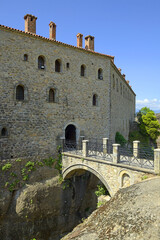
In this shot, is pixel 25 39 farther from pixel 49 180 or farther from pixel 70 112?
pixel 49 180

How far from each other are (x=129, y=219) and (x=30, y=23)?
1527 cm

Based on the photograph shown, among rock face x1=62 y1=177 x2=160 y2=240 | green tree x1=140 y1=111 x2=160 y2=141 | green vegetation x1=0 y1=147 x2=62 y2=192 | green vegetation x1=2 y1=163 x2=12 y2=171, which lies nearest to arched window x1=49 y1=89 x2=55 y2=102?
green vegetation x1=0 y1=147 x2=62 y2=192

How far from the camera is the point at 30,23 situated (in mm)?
14906

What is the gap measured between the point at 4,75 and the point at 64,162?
7.95 metres

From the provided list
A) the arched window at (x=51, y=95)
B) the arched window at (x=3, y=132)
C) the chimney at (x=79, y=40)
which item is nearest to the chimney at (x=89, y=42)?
the chimney at (x=79, y=40)

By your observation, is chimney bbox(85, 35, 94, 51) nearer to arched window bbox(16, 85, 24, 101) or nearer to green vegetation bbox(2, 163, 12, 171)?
arched window bbox(16, 85, 24, 101)

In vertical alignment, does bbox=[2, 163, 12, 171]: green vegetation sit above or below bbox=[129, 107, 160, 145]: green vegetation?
below

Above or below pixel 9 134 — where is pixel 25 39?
above

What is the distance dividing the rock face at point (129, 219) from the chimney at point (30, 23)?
45.4ft

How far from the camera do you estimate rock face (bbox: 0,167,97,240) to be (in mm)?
12828

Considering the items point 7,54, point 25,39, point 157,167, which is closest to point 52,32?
point 25,39

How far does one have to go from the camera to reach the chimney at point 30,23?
48.3ft

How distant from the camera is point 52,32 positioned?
1581 cm

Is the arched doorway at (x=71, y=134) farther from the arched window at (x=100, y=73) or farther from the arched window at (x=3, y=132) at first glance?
the arched window at (x=3, y=132)
